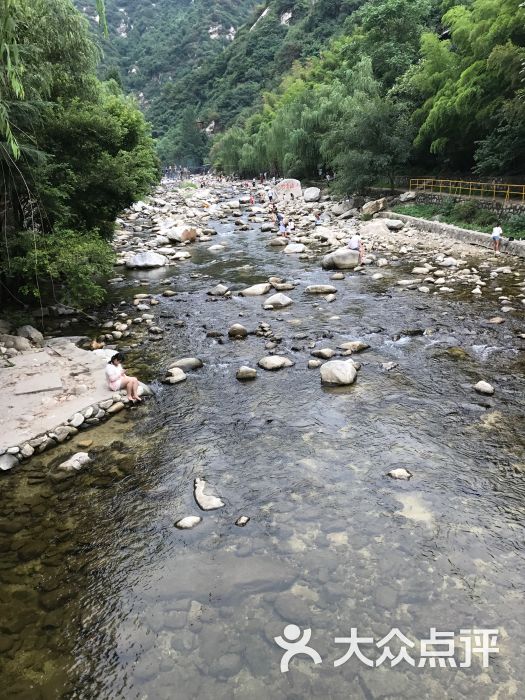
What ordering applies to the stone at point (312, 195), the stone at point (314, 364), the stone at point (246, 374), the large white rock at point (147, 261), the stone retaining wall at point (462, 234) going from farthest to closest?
the stone at point (312, 195)
the large white rock at point (147, 261)
the stone retaining wall at point (462, 234)
the stone at point (314, 364)
the stone at point (246, 374)

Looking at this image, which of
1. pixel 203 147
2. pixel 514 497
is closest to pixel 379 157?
pixel 514 497

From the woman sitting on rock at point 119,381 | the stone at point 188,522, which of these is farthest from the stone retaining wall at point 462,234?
the stone at point 188,522

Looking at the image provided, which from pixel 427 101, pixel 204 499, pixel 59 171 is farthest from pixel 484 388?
pixel 427 101

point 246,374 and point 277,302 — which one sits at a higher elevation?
point 246,374

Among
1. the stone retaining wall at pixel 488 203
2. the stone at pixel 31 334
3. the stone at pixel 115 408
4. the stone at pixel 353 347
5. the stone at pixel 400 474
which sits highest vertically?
the stone retaining wall at pixel 488 203

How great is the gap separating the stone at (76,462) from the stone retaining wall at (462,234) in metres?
15.7

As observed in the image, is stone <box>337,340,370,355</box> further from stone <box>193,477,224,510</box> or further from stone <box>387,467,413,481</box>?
stone <box>193,477,224,510</box>

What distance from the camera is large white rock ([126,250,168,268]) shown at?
19094 millimetres

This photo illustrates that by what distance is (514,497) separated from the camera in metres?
5.43

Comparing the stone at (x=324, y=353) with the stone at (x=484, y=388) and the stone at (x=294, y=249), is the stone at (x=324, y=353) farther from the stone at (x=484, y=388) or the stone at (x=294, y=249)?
the stone at (x=294, y=249)

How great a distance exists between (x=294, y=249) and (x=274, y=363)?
40.2 ft

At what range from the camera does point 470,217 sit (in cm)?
2055

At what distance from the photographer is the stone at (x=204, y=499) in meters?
5.66

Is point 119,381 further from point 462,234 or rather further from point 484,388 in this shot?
point 462,234
